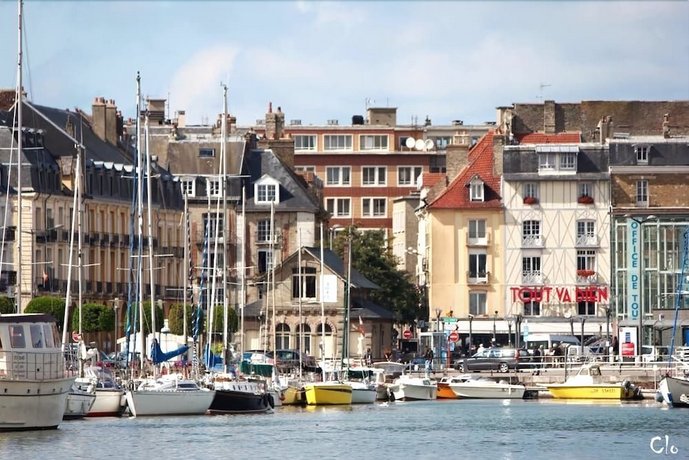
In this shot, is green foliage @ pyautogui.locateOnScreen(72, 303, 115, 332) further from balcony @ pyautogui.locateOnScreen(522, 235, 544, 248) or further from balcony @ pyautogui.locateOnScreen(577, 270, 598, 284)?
balcony @ pyautogui.locateOnScreen(577, 270, 598, 284)

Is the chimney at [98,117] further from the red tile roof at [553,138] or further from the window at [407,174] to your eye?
the window at [407,174]

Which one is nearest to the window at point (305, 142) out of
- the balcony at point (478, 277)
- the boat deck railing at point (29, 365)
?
the balcony at point (478, 277)

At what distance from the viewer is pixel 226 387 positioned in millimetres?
87875

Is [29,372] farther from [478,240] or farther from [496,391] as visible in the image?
[478,240]

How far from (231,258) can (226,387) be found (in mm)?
44774

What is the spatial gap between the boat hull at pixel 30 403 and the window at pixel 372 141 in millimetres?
111258

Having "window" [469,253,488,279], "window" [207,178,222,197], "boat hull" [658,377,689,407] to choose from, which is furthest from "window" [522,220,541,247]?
"boat hull" [658,377,689,407]

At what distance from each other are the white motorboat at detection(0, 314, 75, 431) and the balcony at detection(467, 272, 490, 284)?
5805cm

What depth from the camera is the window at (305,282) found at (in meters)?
125

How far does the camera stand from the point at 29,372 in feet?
223

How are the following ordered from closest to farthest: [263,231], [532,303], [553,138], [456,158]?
[532,303], [553,138], [456,158], [263,231]

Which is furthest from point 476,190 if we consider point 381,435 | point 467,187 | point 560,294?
point 381,435

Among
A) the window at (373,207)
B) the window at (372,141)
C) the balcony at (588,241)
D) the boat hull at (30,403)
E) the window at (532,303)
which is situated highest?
the window at (372,141)

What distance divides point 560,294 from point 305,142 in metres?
60.1
